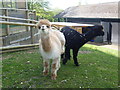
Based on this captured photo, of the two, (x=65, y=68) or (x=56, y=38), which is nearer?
(x=56, y=38)

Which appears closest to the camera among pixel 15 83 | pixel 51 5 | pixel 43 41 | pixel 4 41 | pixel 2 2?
pixel 43 41

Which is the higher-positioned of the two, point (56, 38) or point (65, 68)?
point (56, 38)

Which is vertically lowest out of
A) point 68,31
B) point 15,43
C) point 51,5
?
point 15,43

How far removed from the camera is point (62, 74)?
14.2 ft

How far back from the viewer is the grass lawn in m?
3.71

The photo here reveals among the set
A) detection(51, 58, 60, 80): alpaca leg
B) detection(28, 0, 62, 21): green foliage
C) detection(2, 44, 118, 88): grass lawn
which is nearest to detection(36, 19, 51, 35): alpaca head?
detection(51, 58, 60, 80): alpaca leg

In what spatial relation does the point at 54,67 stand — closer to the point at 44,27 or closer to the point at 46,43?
the point at 46,43

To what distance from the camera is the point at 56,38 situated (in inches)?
156

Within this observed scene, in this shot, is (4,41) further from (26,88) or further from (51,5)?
(51,5)

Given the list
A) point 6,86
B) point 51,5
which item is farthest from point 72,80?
point 51,5

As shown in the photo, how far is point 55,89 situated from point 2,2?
849 cm

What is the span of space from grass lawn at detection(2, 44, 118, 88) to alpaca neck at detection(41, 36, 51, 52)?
0.86m

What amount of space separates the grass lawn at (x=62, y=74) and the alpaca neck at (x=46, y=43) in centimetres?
86

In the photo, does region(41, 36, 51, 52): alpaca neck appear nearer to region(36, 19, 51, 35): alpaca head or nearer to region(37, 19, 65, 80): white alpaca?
region(37, 19, 65, 80): white alpaca
